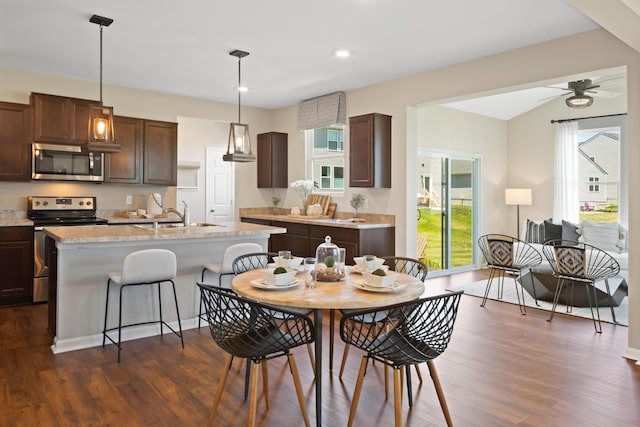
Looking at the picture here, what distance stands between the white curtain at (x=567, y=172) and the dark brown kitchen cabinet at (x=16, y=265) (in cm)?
742

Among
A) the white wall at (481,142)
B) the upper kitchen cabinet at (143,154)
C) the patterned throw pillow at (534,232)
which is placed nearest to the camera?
the upper kitchen cabinet at (143,154)

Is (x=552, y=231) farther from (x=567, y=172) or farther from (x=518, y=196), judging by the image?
(x=567, y=172)

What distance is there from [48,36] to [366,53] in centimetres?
300

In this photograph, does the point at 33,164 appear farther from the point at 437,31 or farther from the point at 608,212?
the point at 608,212

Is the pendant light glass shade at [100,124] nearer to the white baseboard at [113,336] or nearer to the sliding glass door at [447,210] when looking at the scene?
the white baseboard at [113,336]

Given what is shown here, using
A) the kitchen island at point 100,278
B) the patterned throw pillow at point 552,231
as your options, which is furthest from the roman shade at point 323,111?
the patterned throw pillow at point 552,231

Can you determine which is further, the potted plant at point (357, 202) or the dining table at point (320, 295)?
the potted plant at point (357, 202)

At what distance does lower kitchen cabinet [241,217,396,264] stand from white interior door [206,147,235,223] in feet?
7.99

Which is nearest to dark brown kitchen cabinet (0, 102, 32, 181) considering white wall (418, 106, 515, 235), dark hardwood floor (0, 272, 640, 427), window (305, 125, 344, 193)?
dark hardwood floor (0, 272, 640, 427)

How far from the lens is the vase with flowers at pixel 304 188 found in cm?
664

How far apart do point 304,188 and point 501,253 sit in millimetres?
2944

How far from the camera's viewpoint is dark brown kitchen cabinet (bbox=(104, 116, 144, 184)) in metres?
5.66

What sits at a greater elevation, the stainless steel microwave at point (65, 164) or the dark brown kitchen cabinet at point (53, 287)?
the stainless steel microwave at point (65, 164)

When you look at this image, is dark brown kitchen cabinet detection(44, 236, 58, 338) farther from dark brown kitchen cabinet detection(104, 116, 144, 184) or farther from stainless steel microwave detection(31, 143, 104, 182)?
dark brown kitchen cabinet detection(104, 116, 144, 184)
